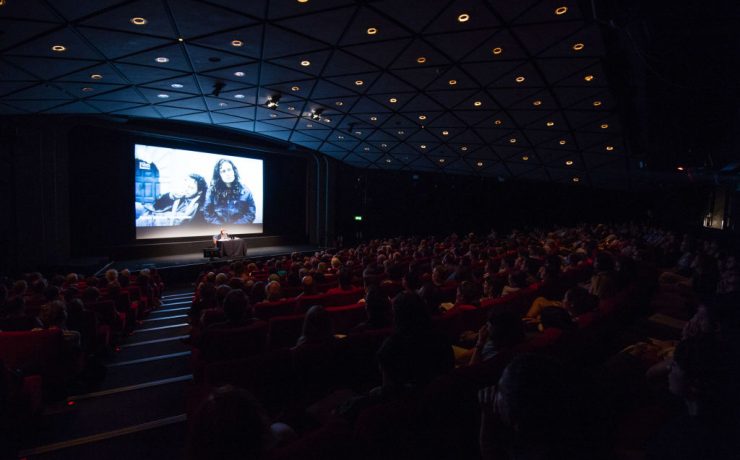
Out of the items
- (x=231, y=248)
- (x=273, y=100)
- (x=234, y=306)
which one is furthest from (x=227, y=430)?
(x=231, y=248)

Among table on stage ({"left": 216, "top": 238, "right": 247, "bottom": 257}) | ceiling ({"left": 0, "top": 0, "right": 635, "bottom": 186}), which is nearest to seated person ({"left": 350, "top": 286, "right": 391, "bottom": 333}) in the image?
ceiling ({"left": 0, "top": 0, "right": 635, "bottom": 186})

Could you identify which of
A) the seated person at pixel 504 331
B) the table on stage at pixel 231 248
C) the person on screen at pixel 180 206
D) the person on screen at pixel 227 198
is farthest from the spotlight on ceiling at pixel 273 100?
the seated person at pixel 504 331

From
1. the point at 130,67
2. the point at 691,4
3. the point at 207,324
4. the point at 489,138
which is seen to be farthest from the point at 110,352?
the point at 489,138

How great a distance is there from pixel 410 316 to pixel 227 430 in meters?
1.53

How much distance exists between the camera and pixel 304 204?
2350 cm

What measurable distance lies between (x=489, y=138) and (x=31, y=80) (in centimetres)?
1477

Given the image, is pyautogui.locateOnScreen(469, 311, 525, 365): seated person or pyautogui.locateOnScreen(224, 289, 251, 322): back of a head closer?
pyautogui.locateOnScreen(469, 311, 525, 365): seated person

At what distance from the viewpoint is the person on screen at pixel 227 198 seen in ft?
59.8

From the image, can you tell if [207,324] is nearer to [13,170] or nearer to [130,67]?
[130,67]

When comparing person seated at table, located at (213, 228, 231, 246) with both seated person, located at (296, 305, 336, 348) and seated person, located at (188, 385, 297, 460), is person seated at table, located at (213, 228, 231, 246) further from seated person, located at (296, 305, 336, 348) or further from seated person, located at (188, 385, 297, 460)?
seated person, located at (188, 385, 297, 460)

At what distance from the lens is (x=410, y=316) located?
257cm

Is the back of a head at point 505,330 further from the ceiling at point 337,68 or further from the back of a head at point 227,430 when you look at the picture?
the ceiling at point 337,68

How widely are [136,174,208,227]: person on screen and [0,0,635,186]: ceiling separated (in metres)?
3.48

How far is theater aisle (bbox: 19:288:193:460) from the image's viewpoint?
3.08 meters
